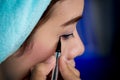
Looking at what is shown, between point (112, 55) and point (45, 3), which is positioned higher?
point (45, 3)

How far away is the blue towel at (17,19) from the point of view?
0.48m

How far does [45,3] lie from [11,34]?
0.09 meters

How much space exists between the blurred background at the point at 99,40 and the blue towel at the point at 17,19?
0.09 meters

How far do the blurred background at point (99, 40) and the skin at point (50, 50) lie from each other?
1 centimetres

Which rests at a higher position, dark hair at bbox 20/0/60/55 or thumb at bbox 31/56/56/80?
dark hair at bbox 20/0/60/55

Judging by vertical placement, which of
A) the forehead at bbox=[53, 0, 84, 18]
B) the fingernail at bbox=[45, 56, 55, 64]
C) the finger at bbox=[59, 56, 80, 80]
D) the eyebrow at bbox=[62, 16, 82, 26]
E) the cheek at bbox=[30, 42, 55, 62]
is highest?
the forehead at bbox=[53, 0, 84, 18]

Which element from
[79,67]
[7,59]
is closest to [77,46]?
[79,67]

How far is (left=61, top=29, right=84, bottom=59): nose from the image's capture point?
1.58 feet

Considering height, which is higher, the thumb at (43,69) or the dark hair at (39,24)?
the dark hair at (39,24)

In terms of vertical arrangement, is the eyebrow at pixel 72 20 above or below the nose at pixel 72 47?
above

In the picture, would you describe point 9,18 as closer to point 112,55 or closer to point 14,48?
point 14,48

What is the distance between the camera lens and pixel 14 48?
0.49 m

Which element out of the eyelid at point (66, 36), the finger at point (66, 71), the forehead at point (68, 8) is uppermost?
the forehead at point (68, 8)

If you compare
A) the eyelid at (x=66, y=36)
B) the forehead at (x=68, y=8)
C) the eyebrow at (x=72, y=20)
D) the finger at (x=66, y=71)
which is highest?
the forehead at (x=68, y=8)
